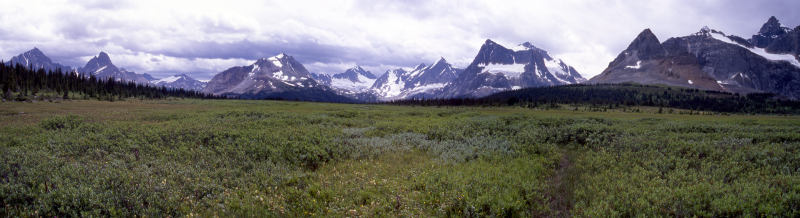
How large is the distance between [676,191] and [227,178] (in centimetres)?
1512

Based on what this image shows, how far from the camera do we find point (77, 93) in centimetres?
11331

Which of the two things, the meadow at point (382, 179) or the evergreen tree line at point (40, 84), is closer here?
the meadow at point (382, 179)

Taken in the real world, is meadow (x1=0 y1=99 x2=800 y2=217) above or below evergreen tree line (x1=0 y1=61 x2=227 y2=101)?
below

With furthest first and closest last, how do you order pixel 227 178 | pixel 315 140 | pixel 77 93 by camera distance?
pixel 77 93 < pixel 315 140 < pixel 227 178

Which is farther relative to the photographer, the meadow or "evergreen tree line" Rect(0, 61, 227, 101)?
"evergreen tree line" Rect(0, 61, 227, 101)

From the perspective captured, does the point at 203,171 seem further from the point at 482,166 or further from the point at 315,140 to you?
the point at 482,166

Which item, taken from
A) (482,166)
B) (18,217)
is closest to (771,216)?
(482,166)

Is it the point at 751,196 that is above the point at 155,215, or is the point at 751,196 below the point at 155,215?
above

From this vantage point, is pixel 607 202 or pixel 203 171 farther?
pixel 203 171

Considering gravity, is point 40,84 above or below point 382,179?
above

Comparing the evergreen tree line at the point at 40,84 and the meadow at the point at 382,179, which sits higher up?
the evergreen tree line at the point at 40,84

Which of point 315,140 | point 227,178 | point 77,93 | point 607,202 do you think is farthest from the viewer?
point 77,93

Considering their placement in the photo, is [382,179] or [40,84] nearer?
[382,179]

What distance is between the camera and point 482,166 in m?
13.5
